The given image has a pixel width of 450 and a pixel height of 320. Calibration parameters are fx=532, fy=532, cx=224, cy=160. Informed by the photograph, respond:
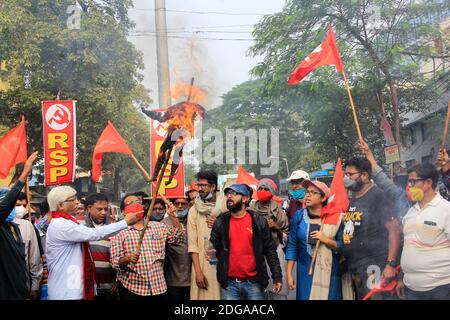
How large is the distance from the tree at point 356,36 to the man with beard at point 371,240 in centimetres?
576

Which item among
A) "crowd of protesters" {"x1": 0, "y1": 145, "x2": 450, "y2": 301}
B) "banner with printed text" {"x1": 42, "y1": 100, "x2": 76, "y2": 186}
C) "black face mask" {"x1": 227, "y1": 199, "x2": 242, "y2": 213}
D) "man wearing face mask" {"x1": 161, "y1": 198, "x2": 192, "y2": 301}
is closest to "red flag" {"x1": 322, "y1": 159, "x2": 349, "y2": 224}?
"crowd of protesters" {"x1": 0, "y1": 145, "x2": 450, "y2": 301}

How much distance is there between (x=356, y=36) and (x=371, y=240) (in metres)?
6.76

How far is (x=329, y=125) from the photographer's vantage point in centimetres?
1255

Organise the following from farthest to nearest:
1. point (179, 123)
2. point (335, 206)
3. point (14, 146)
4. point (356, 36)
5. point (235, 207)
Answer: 1. point (356, 36)
2. point (14, 146)
3. point (179, 123)
4. point (235, 207)
5. point (335, 206)

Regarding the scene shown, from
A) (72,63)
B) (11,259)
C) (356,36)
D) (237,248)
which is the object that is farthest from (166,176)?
(72,63)

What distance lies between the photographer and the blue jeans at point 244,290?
4.24 meters

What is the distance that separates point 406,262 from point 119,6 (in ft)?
31.1

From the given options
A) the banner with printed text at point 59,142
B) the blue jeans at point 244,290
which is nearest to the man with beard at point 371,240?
the blue jeans at point 244,290

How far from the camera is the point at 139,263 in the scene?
4.28 meters

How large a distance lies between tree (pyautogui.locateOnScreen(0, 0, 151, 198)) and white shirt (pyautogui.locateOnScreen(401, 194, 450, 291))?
8337mm

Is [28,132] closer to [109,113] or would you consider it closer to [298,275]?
[109,113]

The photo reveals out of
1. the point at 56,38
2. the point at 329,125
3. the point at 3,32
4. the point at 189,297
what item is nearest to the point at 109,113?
the point at 56,38

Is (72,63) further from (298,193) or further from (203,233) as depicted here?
(203,233)

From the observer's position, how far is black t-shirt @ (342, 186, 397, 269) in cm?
424
